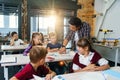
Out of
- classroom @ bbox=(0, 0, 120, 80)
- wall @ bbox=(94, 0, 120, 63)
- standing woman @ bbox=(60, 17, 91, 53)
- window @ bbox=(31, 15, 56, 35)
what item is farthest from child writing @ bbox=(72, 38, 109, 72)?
window @ bbox=(31, 15, 56, 35)

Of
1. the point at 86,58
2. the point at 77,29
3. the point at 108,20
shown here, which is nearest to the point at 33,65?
the point at 86,58

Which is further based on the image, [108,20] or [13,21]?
[108,20]

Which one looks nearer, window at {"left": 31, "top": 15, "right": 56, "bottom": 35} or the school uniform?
the school uniform

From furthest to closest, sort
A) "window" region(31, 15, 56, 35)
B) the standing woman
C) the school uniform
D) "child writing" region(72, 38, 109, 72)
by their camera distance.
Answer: "window" region(31, 15, 56, 35) → the standing woman → "child writing" region(72, 38, 109, 72) → the school uniform

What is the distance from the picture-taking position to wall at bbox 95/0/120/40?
17.7ft

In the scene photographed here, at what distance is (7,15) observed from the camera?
5465mm

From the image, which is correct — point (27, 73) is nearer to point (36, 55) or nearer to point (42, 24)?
point (36, 55)

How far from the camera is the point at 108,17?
576cm

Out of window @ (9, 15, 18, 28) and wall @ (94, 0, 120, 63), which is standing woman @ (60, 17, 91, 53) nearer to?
wall @ (94, 0, 120, 63)

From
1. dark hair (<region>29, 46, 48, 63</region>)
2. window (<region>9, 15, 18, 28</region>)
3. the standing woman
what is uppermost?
window (<region>9, 15, 18, 28</region>)

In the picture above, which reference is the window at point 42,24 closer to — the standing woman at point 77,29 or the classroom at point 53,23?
the classroom at point 53,23

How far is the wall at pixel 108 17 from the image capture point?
5398 mm

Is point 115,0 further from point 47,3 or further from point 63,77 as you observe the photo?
point 63,77

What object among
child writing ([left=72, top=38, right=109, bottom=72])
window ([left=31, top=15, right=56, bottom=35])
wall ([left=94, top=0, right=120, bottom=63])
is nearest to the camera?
child writing ([left=72, top=38, right=109, bottom=72])
